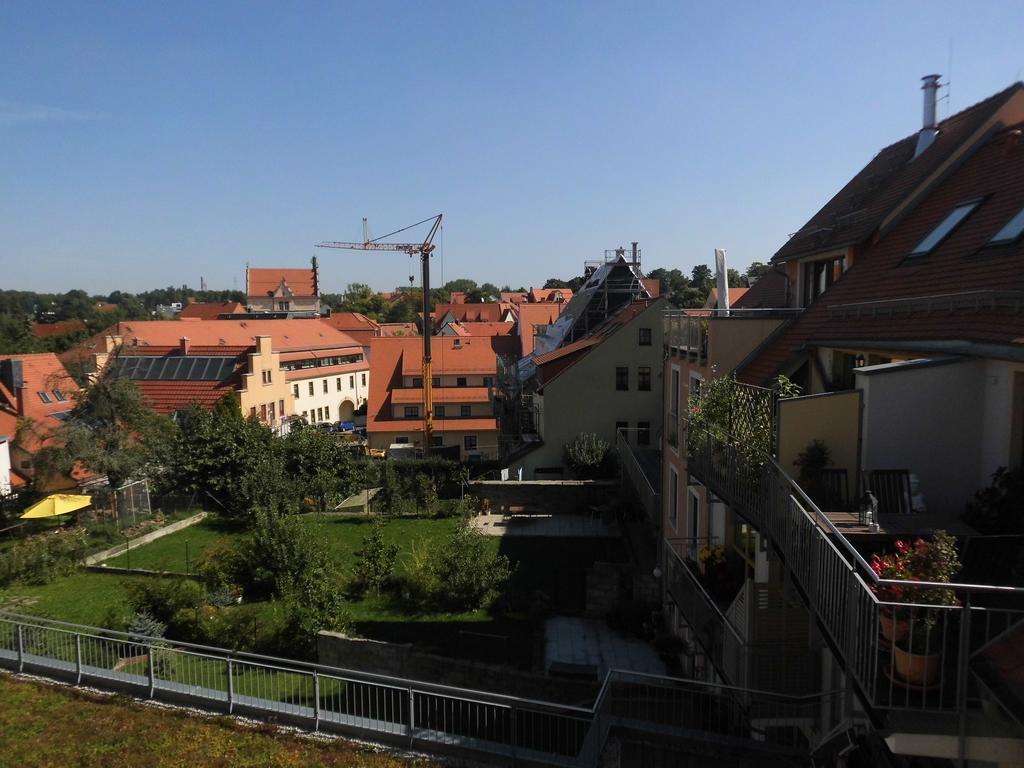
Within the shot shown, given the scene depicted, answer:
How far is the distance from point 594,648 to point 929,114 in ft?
42.3

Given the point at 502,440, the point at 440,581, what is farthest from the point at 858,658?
the point at 502,440

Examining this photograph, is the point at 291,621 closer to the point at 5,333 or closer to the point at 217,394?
the point at 217,394

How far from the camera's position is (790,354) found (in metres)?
10.5

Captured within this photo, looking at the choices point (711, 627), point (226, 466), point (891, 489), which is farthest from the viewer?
point (226, 466)

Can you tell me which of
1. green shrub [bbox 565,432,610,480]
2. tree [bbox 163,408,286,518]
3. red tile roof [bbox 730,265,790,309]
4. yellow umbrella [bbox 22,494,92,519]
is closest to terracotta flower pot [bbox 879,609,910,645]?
red tile roof [bbox 730,265,790,309]

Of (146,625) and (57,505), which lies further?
(57,505)

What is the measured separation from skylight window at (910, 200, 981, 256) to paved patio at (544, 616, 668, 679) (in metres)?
9.37

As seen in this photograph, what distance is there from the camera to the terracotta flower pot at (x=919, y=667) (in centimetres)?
458

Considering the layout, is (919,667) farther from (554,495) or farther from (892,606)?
(554,495)

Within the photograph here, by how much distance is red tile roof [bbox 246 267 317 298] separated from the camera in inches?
4503

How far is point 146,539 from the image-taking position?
83.7 feet

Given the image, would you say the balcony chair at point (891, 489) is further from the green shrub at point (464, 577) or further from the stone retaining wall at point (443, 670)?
the green shrub at point (464, 577)

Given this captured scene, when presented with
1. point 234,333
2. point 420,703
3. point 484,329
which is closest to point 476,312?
point 484,329

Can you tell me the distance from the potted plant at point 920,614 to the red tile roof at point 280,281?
117680 millimetres
